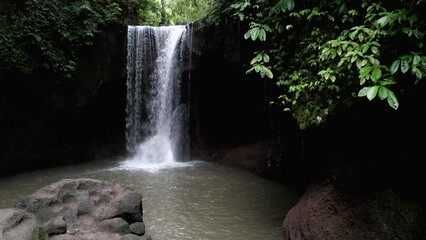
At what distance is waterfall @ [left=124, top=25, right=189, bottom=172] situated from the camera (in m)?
11.1

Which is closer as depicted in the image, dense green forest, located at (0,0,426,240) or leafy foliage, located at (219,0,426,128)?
leafy foliage, located at (219,0,426,128)

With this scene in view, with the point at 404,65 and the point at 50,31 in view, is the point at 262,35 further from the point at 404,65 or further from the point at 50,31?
the point at 50,31

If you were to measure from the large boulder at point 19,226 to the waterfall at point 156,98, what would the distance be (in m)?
7.42

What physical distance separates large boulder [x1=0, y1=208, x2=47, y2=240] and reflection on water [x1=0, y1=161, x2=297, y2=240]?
67.9 inches

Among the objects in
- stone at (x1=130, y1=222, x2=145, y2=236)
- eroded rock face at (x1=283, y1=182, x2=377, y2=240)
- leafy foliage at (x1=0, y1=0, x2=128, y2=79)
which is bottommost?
stone at (x1=130, y1=222, x2=145, y2=236)

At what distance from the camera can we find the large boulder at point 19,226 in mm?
3235

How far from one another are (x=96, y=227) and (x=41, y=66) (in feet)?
19.9

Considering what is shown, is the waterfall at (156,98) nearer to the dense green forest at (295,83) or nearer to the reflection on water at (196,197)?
the dense green forest at (295,83)

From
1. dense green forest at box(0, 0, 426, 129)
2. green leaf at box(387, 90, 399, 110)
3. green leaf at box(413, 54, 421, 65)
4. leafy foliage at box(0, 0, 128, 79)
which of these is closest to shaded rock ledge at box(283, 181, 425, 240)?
dense green forest at box(0, 0, 426, 129)

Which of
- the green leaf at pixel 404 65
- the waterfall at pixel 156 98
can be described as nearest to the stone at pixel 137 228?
the green leaf at pixel 404 65

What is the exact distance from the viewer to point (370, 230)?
3686 millimetres

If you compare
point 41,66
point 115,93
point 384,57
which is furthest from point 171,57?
point 384,57

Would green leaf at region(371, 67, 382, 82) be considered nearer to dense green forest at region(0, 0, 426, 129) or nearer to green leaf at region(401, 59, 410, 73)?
dense green forest at region(0, 0, 426, 129)

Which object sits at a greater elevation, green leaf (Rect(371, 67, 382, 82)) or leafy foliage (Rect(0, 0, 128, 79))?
leafy foliage (Rect(0, 0, 128, 79))
